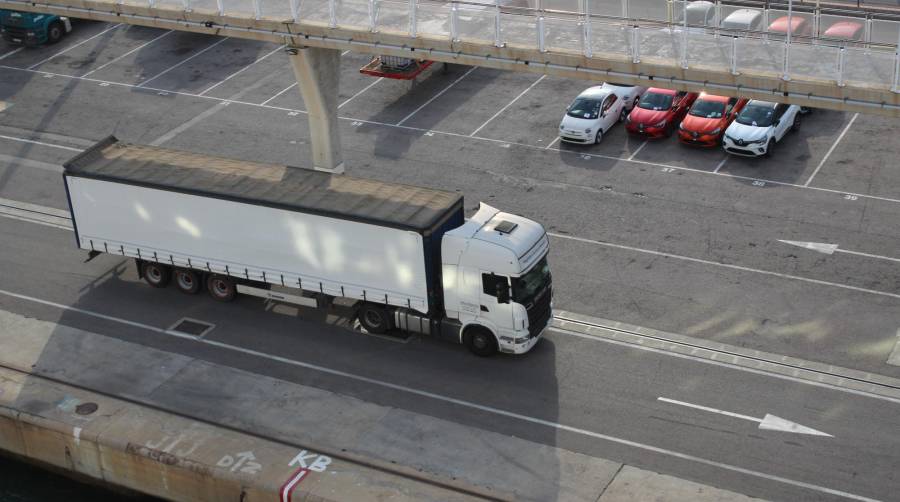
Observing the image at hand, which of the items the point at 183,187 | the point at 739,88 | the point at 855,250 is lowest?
the point at 855,250

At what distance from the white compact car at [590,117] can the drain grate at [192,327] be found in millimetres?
15676

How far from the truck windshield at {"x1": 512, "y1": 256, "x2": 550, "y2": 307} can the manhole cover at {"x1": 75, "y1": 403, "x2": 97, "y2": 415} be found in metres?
10.1

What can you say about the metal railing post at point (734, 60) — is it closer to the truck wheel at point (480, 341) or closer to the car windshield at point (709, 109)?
the truck wheel at point (480, 341)

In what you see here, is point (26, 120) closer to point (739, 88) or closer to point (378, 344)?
point (378, 344)

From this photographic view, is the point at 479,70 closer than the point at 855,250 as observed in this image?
No

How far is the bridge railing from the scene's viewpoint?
93.3ft

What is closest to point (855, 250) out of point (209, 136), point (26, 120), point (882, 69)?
point (882, 69)

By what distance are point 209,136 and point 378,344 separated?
1645cm

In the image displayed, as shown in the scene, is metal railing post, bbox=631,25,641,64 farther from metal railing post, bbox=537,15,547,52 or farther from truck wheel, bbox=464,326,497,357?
truck wheel, bbox=464,326,497,357

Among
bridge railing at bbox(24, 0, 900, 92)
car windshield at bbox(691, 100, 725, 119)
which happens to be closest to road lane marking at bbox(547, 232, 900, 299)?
bridge railing at bbox(24, 0, 900, 92)

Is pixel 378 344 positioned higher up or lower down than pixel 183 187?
lower down

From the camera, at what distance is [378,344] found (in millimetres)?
31156

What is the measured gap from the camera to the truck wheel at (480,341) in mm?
29844

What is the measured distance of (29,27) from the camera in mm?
53156
